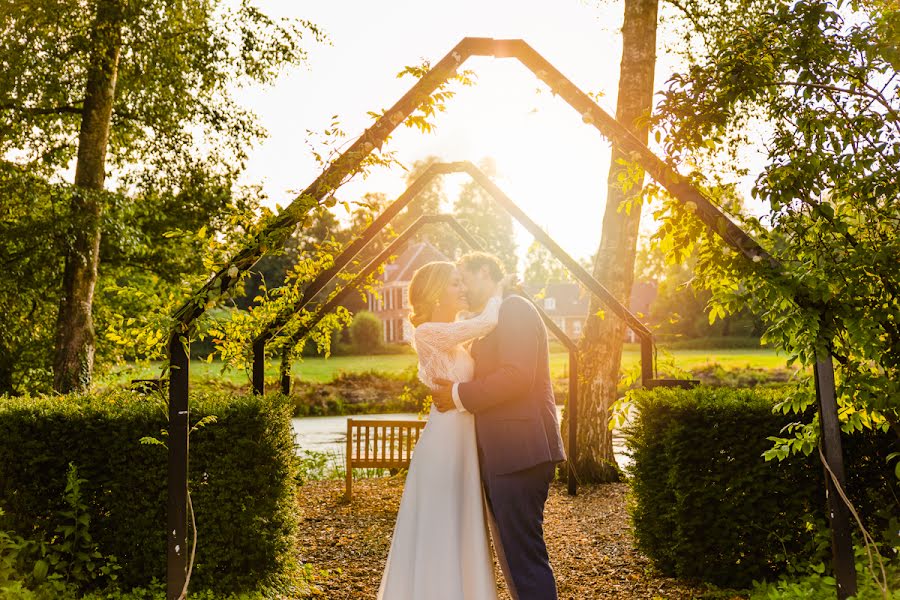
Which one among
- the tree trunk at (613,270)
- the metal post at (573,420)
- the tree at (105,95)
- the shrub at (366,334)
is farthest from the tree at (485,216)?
the metal post at (573,420)

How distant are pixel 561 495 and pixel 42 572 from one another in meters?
7.05

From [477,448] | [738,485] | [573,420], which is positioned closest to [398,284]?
[573,420]

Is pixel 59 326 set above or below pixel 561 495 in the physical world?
above

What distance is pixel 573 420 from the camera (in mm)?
10727

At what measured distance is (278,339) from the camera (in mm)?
8992

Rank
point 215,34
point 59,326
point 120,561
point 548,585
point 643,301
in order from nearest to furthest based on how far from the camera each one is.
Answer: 1. point 548,585
2. point 120,561
3. point 59,326
4. point 215,34
5. point 643,301

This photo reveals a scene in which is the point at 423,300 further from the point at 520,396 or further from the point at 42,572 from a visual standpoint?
the point at 42,572

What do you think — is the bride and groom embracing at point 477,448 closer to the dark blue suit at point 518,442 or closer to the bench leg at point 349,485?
the dark blue suit at point 518,442

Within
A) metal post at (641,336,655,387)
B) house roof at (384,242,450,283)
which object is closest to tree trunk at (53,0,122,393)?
metal post at (641,336,655,387)

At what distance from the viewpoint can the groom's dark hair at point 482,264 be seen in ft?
14.4

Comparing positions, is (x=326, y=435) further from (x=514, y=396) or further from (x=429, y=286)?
(x=514, y=396)

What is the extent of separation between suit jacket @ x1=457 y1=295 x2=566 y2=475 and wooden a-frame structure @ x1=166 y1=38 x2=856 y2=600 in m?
1.13

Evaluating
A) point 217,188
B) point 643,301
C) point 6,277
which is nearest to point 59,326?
point 6,277

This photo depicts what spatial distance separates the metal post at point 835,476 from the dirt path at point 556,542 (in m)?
1.62
